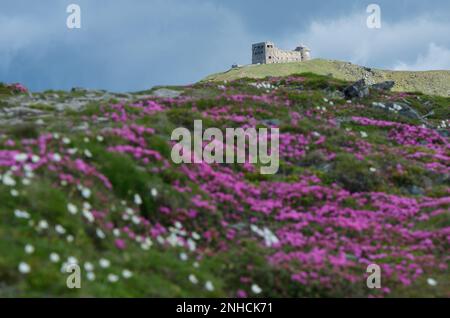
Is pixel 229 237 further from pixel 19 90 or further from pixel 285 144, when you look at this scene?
pixel 19 90

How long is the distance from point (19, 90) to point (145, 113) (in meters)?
15.1

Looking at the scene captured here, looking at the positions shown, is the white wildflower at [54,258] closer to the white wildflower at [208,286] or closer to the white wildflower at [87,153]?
the white wildflower at [208,286]

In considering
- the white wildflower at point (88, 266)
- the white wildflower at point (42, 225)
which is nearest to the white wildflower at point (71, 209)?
the white wildflower at point (42, 225)

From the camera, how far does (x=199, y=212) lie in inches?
637

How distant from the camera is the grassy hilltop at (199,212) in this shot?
469 inches

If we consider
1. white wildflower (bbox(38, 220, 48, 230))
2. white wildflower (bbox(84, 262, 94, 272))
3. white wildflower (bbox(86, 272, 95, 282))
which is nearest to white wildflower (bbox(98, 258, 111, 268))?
white wildflower (bbox(84, 262, 94, 272))

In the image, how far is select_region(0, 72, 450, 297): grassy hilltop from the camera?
11914mm

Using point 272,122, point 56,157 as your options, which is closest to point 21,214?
point 56,157

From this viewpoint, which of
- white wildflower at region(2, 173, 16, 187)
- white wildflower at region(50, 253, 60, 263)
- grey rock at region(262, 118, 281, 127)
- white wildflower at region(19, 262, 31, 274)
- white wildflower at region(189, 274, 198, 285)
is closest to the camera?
white wildflower at region(19, 262, 31, 274)

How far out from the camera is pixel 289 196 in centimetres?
1978

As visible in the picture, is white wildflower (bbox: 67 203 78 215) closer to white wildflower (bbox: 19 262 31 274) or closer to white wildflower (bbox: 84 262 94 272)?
white wildflower (bbox: 84 262 94 272)

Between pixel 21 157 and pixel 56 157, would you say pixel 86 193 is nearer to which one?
pixel 56 157

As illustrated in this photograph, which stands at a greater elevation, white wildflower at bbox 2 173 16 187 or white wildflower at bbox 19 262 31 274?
white wildflower at bbox 2 173 16 187
